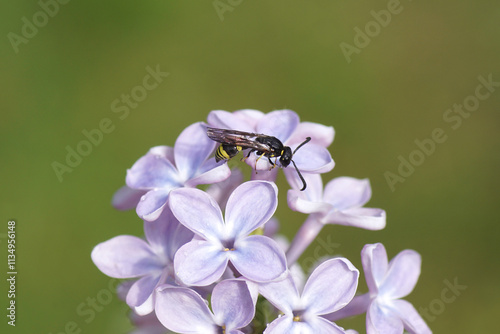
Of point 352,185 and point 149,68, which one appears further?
point 149,68

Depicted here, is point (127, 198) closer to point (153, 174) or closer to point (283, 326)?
point (153, 174)

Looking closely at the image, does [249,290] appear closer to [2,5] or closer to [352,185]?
[352,185]

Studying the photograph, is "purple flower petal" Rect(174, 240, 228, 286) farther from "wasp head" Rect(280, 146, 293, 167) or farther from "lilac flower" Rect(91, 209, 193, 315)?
"wasp head" Rect(280, 146, 293, 167)

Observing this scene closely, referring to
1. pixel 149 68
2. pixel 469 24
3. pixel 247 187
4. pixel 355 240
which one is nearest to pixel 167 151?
pixel 247 187

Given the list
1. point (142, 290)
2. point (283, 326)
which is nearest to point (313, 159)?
point (283, 326)

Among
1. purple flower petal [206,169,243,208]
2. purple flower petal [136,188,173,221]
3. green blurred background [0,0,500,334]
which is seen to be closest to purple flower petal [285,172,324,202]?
purple flower petal [206,169,243,208]

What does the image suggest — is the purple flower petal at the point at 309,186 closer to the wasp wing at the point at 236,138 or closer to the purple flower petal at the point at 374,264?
the wasp wing at the point at 236,138
